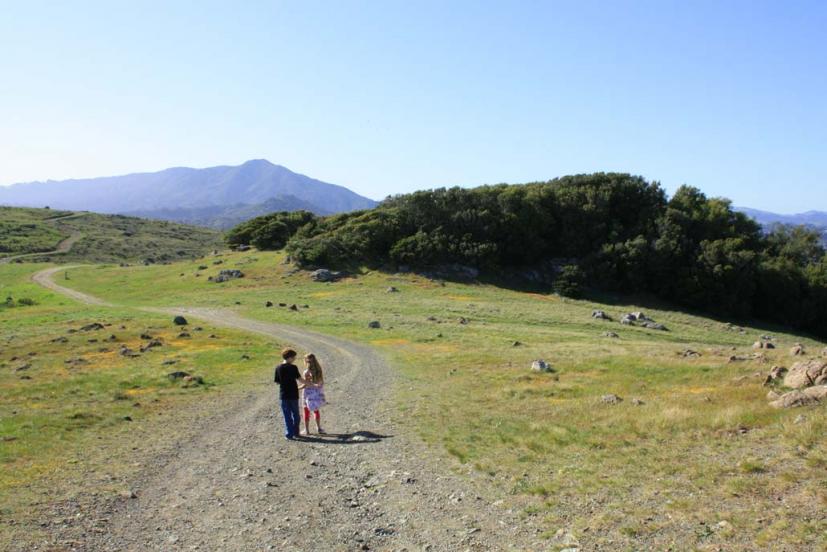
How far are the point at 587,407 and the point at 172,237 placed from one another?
184 m

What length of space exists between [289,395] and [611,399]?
10.4m

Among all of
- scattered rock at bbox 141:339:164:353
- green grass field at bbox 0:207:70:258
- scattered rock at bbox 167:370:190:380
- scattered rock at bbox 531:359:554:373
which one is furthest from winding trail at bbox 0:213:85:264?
scattered rock at bbox 531:359:554:373

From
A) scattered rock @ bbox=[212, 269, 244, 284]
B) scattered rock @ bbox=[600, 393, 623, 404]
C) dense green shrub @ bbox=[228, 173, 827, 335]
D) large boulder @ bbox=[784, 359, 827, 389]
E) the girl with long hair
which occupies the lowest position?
scattered rock @ bbox=[600, 393, 623, 404]

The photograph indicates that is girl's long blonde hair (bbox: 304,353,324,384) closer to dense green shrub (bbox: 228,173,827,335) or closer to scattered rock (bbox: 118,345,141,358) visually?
scattered rock (bbox: 118,345,141,358)

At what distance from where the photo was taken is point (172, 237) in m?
181

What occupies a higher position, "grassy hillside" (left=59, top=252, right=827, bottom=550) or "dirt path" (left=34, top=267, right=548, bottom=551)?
"grassy hillside" (left=59, top=252, right=827, bottom=550)

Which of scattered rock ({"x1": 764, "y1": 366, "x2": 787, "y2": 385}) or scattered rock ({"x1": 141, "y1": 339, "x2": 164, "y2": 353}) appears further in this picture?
scattered rock ({"x1": 141, "y1": 339, "x2": 164, "y2": 353})

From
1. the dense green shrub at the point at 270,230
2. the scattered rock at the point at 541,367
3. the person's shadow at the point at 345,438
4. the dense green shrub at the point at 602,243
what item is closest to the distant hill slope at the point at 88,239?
the dense green shrub at the point at 270,230

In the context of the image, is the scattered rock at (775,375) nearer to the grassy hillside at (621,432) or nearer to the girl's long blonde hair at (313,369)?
the grassy hillside at (621,432)

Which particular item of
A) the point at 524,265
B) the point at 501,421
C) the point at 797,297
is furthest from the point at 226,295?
the point at 797,297

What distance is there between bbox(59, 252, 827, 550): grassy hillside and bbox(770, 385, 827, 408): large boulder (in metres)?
0.39

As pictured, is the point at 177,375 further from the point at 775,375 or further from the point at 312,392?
the point at 775,375

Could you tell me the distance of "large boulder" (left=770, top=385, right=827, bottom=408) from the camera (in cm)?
1380

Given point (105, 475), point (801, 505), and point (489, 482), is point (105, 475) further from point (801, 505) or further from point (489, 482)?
point (801, 505)
